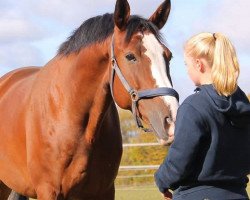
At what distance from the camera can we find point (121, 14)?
14.4 ft

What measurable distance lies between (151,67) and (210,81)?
109cm

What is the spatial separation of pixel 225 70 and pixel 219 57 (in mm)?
75

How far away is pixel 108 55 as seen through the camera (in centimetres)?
453

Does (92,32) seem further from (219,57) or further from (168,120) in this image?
(219,57)

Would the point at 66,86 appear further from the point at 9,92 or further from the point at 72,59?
the point at 9,92

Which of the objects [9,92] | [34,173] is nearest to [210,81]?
[34,173]

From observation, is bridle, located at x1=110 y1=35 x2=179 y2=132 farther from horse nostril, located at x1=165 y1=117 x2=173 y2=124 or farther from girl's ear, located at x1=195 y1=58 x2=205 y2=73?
girl's ear, located at x1=195 y1=58 x2=205 y2=73

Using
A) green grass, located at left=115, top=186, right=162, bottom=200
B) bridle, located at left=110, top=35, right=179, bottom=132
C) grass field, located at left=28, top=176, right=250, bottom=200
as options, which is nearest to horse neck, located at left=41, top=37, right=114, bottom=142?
bridle, located at left=110, top=35, right=179, bottom=132

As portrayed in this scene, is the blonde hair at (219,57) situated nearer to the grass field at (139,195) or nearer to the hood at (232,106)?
the hood at (232,106)

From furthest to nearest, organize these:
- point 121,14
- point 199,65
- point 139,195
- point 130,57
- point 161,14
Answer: point 139,195 → point 161,14 → point 121,14 → point 130,57 → point 199,65

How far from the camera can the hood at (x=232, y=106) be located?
2.79 meters

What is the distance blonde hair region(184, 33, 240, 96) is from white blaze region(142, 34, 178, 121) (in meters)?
0.86

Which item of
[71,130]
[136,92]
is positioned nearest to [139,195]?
[71,130]

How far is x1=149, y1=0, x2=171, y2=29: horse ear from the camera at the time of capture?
463 centimetres
